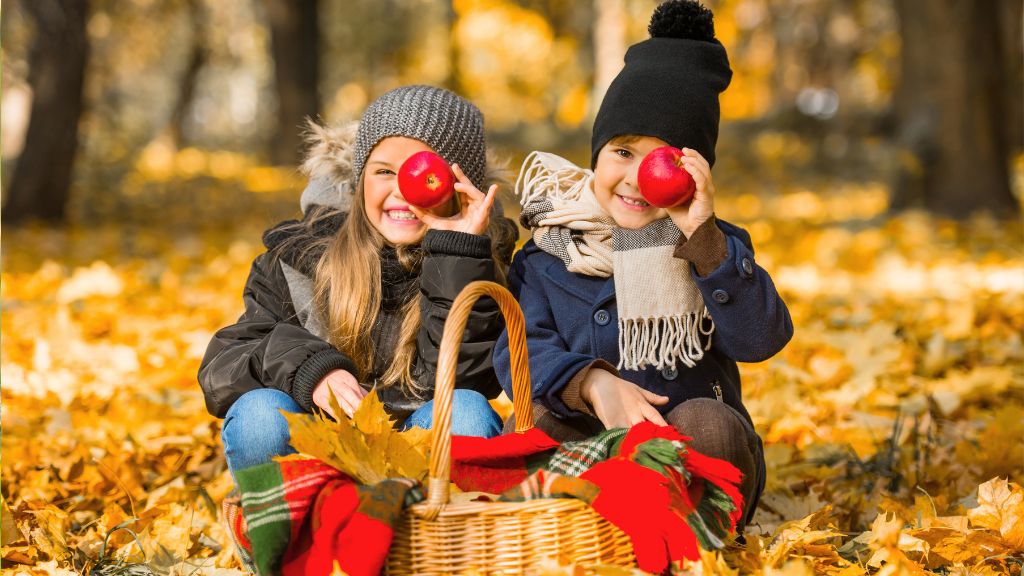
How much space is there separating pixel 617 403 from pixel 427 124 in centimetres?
91

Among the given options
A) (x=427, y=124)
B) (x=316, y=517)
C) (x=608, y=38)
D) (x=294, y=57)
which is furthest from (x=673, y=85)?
(x=608, y=38)

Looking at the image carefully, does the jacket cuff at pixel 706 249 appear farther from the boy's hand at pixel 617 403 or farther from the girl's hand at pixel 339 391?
the girl's hand at pixel 339 391


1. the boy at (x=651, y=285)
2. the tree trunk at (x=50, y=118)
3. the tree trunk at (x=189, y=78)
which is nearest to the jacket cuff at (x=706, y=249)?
the boy at (x=651, y=285)

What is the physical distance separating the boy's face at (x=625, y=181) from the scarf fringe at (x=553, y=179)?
0.37ft

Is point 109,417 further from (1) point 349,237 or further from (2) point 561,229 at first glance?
(2) point 561,229

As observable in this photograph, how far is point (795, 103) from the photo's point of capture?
15961 mm

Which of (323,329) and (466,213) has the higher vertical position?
(466,213)

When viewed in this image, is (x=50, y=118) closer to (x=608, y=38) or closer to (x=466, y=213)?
(x=466, y=213)

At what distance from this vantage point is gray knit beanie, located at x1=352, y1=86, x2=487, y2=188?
2.65 m

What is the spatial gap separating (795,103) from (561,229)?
566 inches

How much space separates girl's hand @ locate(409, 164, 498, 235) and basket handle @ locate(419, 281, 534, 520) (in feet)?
1.29

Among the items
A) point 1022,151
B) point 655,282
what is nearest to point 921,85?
point 1022,151

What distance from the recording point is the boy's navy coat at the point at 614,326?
2205mm

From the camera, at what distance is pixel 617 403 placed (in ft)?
7.14
